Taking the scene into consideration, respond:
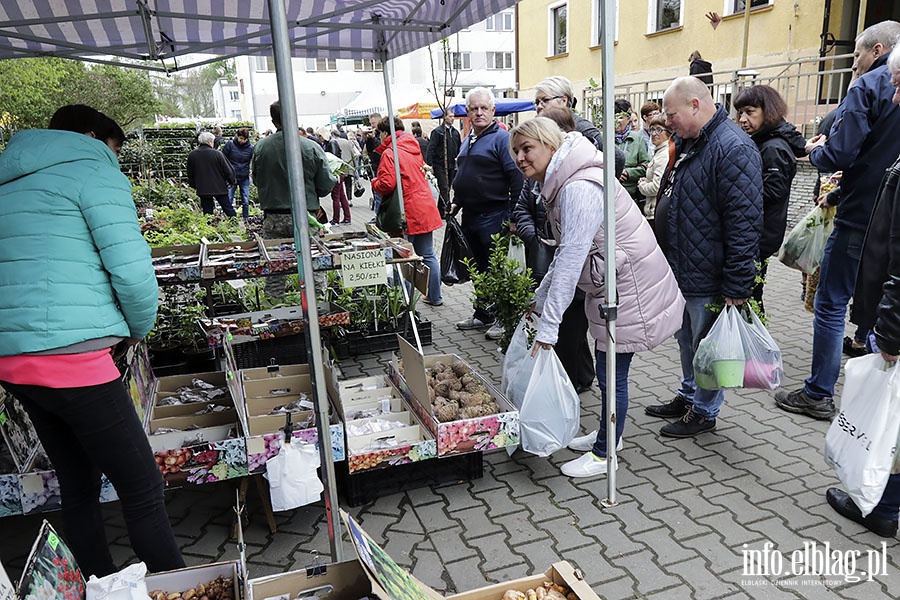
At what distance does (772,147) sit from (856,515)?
2037 millimetres

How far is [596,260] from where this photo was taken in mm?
2924

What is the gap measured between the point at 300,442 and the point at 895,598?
2429 millimetres

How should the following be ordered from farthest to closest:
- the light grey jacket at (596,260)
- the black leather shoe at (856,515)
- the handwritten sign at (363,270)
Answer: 1. the handwritten sign at (363,270)
2. the light grey jacket at (596,260)
3. the black leather shoe at (856,515)

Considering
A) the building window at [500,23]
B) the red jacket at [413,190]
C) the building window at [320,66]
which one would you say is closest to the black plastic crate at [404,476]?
the red jacket at [413,190]

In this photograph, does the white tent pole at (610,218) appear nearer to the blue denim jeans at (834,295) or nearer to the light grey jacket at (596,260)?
the light grey jacket at (596,260)

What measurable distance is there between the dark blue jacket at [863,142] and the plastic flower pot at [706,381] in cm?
116

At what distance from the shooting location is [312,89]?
42.2 metres

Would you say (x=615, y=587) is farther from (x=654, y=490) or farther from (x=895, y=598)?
(x=895, y=598)

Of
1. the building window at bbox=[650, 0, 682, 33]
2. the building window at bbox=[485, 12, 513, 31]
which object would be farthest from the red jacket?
the building window at bbox=[485, 12, 513, 31]

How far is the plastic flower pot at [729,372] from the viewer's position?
3162mm

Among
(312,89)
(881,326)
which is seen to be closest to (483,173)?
(881,326)

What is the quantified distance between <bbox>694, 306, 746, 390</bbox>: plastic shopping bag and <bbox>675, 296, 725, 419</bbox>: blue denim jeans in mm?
109

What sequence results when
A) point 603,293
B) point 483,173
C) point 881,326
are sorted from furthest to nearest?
point 483,173 < point 603,293 < point 881,326

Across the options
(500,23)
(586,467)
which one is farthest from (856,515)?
(500,23)
